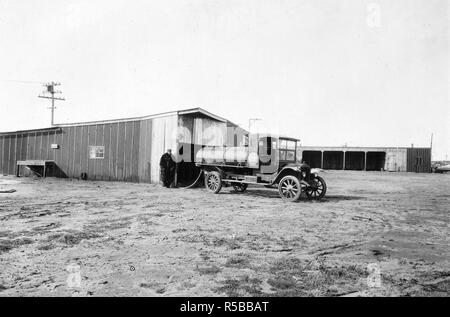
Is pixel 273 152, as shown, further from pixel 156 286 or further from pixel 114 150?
pixel 114 150

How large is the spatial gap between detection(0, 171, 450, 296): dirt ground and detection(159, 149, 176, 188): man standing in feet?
19.8

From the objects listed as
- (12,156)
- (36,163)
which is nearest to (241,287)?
(36,163)

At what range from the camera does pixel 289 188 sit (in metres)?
10.4

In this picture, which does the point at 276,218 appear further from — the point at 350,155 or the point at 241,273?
the point at 350,155

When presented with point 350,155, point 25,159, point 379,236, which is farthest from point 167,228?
point 350,155

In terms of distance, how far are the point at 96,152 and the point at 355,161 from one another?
107 feet

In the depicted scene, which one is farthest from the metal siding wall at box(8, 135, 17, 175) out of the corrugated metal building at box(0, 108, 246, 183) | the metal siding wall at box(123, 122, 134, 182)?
the metal siding wall at box(123, 122, 134, 182)

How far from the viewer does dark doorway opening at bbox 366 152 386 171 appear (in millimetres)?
38844

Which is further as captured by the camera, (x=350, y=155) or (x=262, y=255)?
(x=350, y=155)

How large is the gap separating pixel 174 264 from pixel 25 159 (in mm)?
21254

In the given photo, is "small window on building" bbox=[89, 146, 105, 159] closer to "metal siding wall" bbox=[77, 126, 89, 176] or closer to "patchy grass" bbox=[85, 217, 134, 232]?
"metal siding wall" bbox=[77, 126, 89, 176]

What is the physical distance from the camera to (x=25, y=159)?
69.5ft

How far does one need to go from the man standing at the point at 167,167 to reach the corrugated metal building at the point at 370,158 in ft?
92.5
